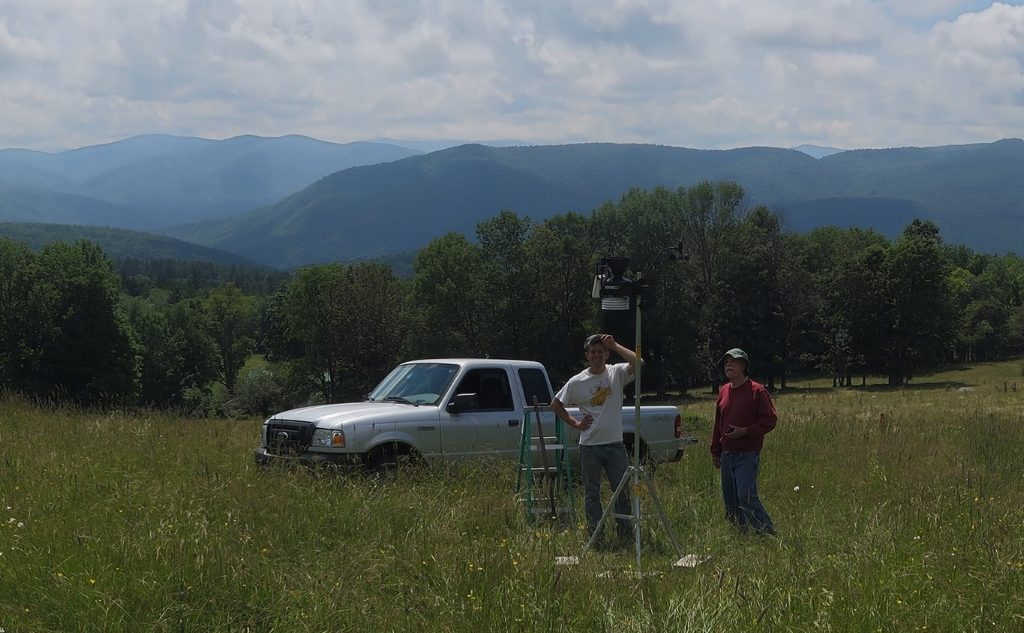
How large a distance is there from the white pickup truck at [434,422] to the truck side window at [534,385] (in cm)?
1

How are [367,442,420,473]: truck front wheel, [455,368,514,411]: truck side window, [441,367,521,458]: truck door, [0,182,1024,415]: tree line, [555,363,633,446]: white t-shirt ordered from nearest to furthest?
[555,363,633,446]: white t-shirt → [367,442,420,473]: truck front wheel → [441,367,521,458]: truck door → [455,368,514,411]: truck side window → [0,182,1024,415]: tree line

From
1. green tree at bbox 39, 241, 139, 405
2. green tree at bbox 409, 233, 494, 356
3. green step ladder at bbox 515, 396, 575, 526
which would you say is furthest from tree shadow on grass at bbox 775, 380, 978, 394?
green step ladder at bbox 515, 396, 575, 526

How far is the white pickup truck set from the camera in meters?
9.86

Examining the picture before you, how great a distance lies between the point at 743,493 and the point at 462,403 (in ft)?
11.1

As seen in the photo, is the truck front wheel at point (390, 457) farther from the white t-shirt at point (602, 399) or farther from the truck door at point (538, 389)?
the white t-shirt at point (602, 399)

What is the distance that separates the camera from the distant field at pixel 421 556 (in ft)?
16.9

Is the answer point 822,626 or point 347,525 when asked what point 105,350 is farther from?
point 822,626

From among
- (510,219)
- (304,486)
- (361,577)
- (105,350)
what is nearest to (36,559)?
(361,577)

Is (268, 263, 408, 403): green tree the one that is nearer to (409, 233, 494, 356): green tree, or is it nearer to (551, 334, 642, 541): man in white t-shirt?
(409, 233, 494, 356): green tree

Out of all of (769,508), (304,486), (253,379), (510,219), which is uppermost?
(510,219)

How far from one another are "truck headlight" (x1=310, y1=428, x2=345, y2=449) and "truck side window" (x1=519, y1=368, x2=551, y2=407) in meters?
2.55

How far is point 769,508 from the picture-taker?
382 inches

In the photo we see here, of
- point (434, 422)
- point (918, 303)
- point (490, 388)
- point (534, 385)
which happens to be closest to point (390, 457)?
point (434, 422)

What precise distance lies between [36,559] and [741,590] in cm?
418
